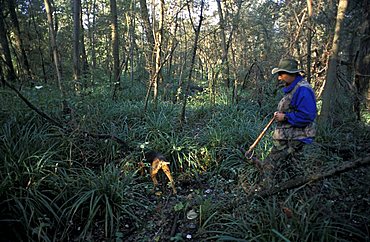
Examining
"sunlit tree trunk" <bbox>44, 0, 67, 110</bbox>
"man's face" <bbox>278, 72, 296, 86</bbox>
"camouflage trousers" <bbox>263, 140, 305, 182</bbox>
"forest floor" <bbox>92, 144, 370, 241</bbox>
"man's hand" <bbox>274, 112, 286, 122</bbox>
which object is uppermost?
"sunlit tree trunk" <bbox>44, 0, 67, 110</bbox>

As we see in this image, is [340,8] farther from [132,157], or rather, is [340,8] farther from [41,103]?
[41,103]

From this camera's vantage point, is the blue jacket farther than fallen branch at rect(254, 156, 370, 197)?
Yes

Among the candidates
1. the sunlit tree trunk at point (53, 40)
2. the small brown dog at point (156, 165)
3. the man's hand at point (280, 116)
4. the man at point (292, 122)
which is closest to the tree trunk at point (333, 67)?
the man at point (292, 122)

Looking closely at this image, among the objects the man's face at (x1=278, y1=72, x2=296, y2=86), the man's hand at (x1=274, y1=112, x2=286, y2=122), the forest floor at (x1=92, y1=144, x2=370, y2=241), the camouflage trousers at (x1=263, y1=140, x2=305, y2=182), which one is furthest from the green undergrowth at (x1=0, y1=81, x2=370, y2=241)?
the man's face at (x1=278, y1=72, x2=296, y2=86)

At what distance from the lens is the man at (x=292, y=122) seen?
317cm

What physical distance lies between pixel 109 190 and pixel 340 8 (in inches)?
212

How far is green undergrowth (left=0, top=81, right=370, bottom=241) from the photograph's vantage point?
8.33 feet

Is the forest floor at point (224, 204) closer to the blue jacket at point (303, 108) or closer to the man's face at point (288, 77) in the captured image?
the blue jacket at point (303, 108)

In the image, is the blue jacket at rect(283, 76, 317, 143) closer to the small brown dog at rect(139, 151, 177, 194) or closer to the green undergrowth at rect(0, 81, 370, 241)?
the green undergrowth at rect(0, 81, 370, 241)

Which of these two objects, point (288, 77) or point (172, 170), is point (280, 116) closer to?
point (288, 77)

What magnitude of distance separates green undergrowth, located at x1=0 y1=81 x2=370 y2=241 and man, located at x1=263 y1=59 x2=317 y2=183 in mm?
258

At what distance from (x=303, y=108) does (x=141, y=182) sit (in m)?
2.95

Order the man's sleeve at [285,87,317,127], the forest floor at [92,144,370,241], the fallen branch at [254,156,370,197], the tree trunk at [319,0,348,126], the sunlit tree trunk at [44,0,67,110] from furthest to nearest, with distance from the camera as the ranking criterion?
the sunlit tree trunk at [44,0,67,110] < the tree trunk at [319,0,348,126] < the man's sleeve at [285,87,317,127] < the forest floor at [92,144,370,241] < the fallen branch at [254,156,370,197]

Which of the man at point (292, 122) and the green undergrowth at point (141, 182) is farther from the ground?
the man at point (292, 122)
